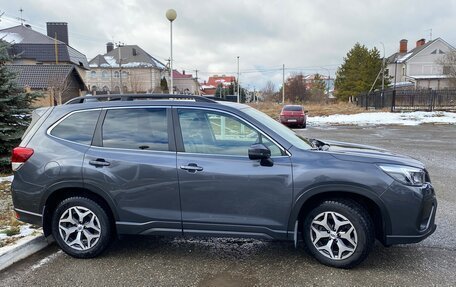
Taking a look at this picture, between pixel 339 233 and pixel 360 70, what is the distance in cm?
5343

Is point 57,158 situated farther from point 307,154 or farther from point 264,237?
point 307,154

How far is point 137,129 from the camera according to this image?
410 cm

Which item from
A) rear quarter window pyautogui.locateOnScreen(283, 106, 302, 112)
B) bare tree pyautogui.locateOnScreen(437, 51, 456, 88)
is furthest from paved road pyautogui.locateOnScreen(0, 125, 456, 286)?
bare tree pyautogui.locateOnScreen(437, 51, 456, 88)

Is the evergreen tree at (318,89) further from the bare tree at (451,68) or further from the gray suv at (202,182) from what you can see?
the gray suv at (202,182)

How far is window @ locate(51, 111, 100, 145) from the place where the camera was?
4160 mm

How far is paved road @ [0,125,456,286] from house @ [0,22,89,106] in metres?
23.4

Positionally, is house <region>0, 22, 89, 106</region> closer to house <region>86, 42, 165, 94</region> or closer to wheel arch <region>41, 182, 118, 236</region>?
house <region>86, 42, 165, 94</region>

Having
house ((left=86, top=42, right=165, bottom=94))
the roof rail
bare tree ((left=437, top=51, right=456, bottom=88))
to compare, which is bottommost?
the roof rail

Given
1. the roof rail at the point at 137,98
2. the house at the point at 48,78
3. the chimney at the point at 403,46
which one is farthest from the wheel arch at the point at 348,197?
the chimney at the point at 403,46

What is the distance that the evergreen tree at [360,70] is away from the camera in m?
52.6

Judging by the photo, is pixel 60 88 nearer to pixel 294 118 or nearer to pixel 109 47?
pixel 294 118

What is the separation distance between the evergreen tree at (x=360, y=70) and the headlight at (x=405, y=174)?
52.2m

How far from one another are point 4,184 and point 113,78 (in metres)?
70.4

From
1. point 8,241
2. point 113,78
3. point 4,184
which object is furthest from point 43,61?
point 8,241
